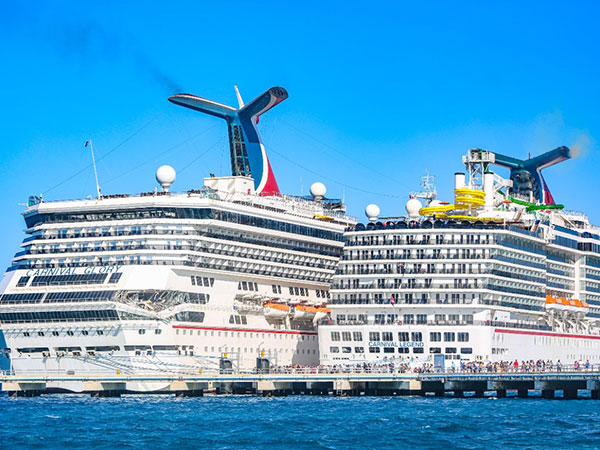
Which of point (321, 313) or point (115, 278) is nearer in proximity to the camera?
point (115, 278)

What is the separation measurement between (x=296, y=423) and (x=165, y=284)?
3012cm

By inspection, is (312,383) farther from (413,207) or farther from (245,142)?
(245,142)

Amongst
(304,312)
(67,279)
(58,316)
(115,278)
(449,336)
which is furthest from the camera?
(304,312)

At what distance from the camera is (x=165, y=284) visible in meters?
109

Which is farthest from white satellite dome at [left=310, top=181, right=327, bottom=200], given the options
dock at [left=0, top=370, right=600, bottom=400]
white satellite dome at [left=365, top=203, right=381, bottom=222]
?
dock at [left=0, top=370, right=600, bottom=400]

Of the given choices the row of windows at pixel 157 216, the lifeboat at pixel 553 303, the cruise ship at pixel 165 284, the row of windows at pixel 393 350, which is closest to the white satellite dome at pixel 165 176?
the cruise ship at pixel 165 284

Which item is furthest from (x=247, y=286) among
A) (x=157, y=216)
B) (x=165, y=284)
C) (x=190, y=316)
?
(x=165, y=284)

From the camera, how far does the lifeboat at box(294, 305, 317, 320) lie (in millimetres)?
123625

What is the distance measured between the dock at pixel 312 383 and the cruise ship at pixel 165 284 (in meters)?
1.99

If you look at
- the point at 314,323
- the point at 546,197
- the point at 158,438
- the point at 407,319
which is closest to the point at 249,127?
the point at 314,323

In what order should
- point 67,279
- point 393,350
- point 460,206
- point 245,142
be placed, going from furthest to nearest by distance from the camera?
point 245,142 → point 460,206 → point 393,350 → point 67,279

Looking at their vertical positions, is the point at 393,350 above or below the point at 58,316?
below

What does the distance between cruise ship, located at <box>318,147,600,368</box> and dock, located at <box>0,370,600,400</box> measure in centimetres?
495

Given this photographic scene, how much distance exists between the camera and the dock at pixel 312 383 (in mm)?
102562
